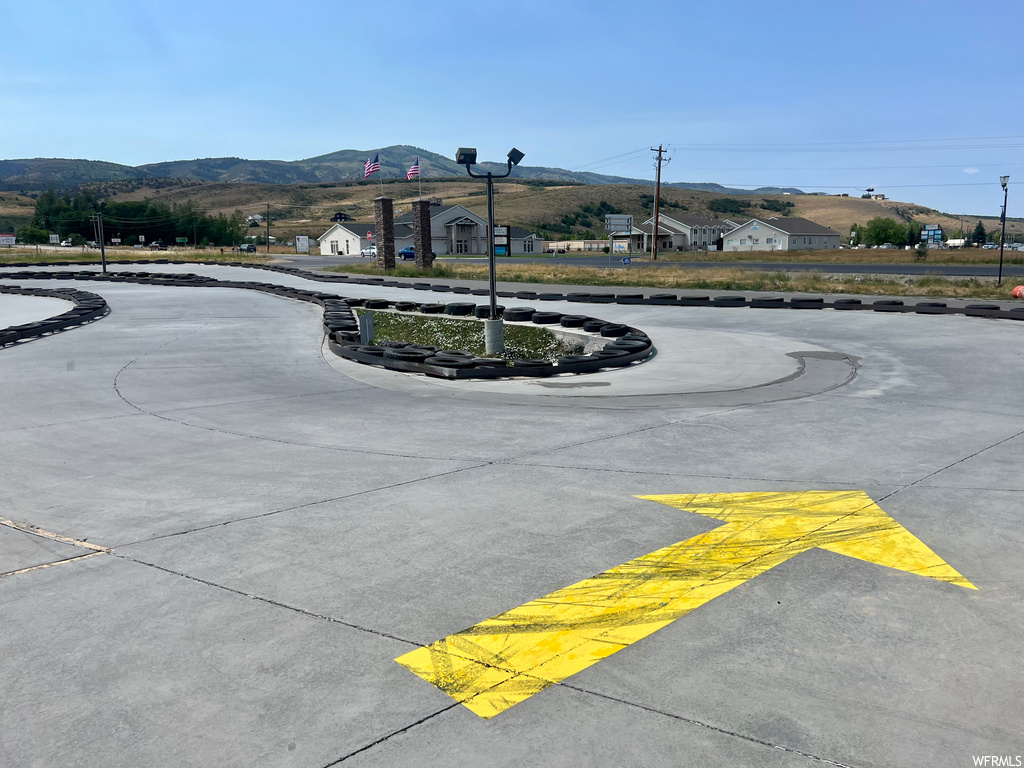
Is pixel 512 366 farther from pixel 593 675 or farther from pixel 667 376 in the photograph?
pixel 593 675

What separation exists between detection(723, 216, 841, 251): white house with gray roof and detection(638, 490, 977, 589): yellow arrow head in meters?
107

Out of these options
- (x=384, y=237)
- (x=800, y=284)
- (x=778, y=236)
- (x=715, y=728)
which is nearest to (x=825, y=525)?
(x=715, y=728)

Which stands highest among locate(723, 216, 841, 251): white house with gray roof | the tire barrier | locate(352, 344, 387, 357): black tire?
locate(723, 216, 841, 251): white house with gray roof

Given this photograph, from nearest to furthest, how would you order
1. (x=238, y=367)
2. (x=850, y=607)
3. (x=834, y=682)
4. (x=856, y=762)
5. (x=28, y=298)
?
(x=856, y=762) < (x=834, y=682) < (x=850, y=607) < (x=238, y=367) < (x=28, y=298)

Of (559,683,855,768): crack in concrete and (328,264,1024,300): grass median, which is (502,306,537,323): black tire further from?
(559,683,855,768): crack in concrete

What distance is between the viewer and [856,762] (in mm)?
2879

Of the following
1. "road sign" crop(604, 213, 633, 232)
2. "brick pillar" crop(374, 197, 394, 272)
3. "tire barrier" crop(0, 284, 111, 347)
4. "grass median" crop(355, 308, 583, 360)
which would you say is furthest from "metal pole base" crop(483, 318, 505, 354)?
"road sign" crop(604, 213, 633, 232)

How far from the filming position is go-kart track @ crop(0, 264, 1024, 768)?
122 inches

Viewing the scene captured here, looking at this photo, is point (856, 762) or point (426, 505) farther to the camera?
point (426, 505)

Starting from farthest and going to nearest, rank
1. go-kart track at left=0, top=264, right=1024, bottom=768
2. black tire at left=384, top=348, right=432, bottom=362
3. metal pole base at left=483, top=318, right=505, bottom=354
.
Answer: metal pole base at left=483, top=318, right=505, bottom=354 < black tire at left=384, top=348, right=432, bottom=362 < go-kart track at left=0, top=264, right=1024, bottom=768

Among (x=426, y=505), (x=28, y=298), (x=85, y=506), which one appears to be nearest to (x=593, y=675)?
(x=426, y=505)

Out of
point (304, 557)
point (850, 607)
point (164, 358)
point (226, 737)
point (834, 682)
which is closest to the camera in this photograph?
point (226, 737)

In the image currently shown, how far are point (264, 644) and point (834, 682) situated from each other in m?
2.84

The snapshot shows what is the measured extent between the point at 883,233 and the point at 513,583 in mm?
147129
